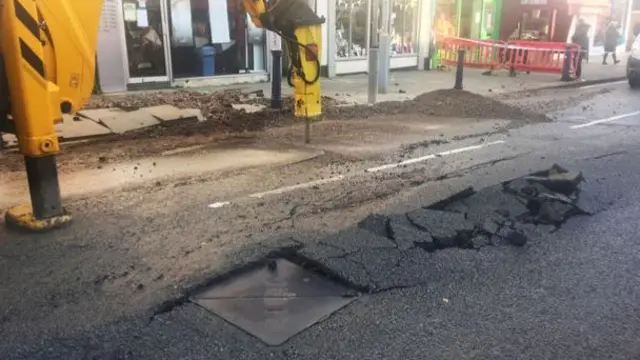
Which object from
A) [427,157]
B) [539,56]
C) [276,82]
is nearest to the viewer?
[427,157]

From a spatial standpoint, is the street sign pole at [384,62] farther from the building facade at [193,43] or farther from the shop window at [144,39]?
the shop window at [144,39]

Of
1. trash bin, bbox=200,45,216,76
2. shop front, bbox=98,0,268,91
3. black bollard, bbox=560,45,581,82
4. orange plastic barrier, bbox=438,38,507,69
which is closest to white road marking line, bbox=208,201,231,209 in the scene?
shop front, bbox=98,0,268,91

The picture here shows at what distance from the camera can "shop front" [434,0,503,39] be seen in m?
23.8

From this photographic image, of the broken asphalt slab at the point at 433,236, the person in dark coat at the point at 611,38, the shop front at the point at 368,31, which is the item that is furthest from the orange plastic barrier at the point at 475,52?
the broken asphalt slab at the point at 433,236

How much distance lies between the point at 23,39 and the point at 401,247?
131 inches

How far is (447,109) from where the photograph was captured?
11.8m

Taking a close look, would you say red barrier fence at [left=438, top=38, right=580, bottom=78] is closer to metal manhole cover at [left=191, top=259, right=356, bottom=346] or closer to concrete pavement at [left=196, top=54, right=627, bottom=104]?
concrete pavement at [left=196, top=54, right=627, bottom=104]

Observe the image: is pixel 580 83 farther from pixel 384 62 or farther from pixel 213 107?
pixel 213 107

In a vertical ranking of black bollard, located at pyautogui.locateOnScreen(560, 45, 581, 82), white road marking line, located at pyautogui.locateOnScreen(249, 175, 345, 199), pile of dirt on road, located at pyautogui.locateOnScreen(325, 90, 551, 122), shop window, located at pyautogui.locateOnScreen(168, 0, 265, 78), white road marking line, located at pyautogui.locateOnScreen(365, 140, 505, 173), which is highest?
shop window, located at pyautogui.locateOnScreen(168, 0, 265, 78)

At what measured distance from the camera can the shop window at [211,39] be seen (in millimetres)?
14367

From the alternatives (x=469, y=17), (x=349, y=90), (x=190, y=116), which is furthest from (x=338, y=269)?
(x=469, y=17)

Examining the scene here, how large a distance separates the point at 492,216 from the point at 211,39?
11524mm

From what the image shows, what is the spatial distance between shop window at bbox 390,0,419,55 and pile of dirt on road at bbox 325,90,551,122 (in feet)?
27.2

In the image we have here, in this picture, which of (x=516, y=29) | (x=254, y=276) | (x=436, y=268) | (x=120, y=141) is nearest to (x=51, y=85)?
(x=254, y=276)
